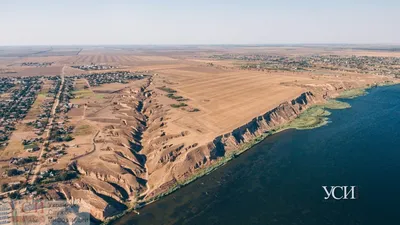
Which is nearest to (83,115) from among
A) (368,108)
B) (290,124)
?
(290,124)

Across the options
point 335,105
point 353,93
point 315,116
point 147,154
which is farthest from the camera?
point 353,93

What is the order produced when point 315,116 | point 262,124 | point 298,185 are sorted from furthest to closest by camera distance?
point 315,116 < point 262,124 < point 298,185

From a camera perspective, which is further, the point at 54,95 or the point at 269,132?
the point at 54,95

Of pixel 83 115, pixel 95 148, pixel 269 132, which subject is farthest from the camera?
pixel 83 115

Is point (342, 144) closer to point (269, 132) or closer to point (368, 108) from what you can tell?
point (269, 132)

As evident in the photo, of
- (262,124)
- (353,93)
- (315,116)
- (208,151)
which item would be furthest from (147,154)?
(353,93)

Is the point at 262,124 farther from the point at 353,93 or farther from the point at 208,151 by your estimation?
the point at 353,93

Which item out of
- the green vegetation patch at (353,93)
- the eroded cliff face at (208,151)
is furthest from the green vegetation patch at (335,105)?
the eroded cliff face at (208,151)
